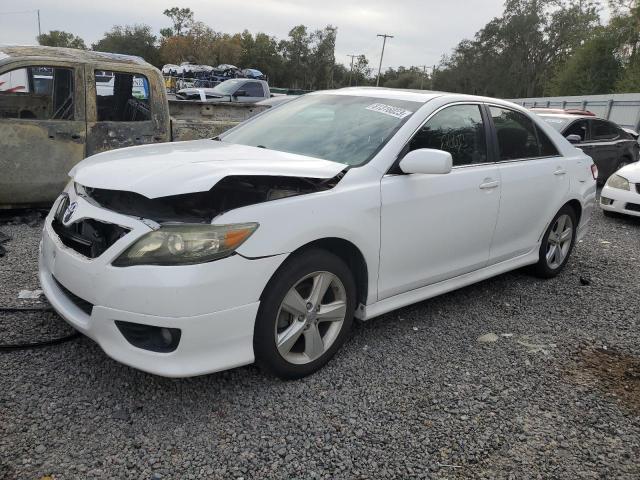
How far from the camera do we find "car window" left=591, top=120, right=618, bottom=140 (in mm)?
10156

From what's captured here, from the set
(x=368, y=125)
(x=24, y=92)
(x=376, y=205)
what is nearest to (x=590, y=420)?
(x=376, y=205)

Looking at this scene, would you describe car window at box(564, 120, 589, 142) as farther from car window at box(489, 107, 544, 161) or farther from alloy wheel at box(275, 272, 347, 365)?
alloy wheel at box(275, 272, 347, 365)

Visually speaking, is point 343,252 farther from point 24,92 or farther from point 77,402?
point 24,92

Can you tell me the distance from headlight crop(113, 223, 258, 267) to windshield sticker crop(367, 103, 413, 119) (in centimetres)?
160

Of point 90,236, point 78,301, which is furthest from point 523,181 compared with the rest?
point 78,301

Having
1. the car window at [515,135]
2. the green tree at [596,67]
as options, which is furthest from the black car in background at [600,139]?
the green tree at [596,67]

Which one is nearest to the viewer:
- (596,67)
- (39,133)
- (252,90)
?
(39,133)

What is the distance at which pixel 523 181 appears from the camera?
4148mm

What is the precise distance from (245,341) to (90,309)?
80cm

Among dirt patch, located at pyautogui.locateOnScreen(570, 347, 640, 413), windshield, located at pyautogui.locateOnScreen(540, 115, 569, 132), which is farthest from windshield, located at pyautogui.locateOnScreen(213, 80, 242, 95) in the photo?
dirt patch, located at pyautogui.locateOnScreen(570, 347, 640, 413)

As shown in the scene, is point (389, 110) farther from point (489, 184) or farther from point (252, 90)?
point (252, 90)

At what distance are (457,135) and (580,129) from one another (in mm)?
7367

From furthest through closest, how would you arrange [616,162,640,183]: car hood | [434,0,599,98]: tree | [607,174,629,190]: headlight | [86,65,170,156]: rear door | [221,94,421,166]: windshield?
1. [434,0,599,98]: tree
2. [607,174,629,190]: headlight
3. [616,162,640,183]: car hood
4. [86,65,170,156]: rear door
5. [221,94,421,166]: windshield

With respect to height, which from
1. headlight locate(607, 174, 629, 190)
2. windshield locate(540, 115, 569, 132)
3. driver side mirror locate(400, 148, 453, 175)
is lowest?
headlight locate(607, 174, 629, 190)
